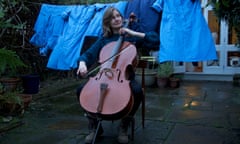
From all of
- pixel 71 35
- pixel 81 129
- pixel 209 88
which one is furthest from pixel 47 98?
pixel 209 88

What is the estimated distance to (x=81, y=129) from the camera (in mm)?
3135

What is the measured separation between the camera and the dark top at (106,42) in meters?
2.74

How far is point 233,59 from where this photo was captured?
6.77 metres

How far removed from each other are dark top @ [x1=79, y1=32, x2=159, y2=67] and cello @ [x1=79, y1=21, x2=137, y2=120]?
136 mm

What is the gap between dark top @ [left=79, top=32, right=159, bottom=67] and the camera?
9.00 feet

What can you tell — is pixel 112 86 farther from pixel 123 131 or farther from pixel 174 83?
pixel 174 83

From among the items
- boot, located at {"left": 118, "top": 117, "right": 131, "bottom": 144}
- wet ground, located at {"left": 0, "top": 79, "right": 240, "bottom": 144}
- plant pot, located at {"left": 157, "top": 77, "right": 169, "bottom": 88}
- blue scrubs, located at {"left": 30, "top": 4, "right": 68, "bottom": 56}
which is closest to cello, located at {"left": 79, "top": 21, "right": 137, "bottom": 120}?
boot, located at {"left": 118, "top": 117, "right": 131, "bottom": 144}

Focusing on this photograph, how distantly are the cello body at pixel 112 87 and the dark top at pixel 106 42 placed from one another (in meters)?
0.14

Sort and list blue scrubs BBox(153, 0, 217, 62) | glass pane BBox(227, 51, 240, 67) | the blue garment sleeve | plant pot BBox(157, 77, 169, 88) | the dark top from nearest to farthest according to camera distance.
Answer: the dark top
blue scrubs BBox(153, 0, 217, 62)
the blue garment sleeve
plant pot BBox(157, 77, 169, 88)
glass pane BBox(227, 51, 240, 67)

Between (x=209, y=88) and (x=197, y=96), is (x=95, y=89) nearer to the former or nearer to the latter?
(x=197, y=96)

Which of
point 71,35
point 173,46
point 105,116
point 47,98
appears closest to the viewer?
point 105,116

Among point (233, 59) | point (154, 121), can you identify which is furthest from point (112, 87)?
point (233, 59)

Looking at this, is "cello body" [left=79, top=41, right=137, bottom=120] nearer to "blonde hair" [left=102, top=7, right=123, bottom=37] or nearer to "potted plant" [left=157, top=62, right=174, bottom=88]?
"blonde hair" [left=102, top=7, right=123, bottom=37]

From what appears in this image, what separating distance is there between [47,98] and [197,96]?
8.00 ft
